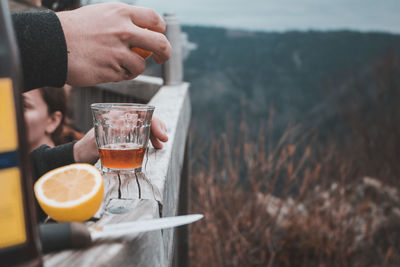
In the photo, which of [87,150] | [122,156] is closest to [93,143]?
[87,150]

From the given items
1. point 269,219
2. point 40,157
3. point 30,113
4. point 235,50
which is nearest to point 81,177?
point 40,157

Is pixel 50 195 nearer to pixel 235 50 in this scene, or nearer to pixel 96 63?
pixel 96 63

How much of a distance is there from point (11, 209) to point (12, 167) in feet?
0.14

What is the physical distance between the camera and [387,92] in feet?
20.9

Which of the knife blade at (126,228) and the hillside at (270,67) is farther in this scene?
the hillside at (270,67)

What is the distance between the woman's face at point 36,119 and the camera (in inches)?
79.3

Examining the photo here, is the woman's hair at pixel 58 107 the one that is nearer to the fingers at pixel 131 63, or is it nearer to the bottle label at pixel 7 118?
the fingers at pixel 131 63

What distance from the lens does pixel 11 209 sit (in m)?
0.39

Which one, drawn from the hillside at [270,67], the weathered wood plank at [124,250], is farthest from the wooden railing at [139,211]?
the hillside at [270,67]

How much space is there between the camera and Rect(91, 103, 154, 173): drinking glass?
2.81 ft

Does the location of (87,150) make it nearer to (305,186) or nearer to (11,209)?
(11,209)

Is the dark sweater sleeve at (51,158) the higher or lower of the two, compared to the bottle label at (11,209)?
lower

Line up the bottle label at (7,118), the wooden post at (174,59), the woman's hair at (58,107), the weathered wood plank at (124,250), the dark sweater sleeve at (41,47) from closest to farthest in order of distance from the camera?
the bottle label at (7,118) → the weathered wood plank at (124,250) → the dark sweater sleeve at (41,47) → the woman's hair at (58,107) → the wooden post at (174,59)

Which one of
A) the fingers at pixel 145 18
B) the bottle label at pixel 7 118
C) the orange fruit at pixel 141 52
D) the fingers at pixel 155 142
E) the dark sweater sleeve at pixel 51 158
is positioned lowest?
the dark sweater sleeve at pixel 51 158
